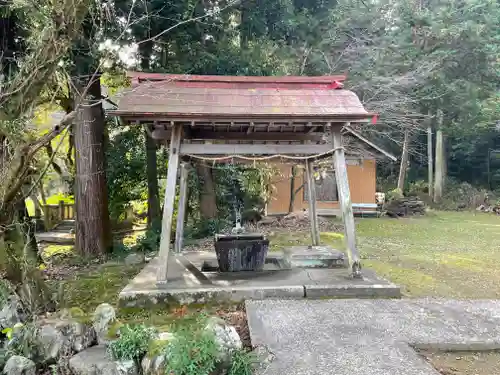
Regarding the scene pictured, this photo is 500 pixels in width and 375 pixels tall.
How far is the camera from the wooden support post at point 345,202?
19.0 ft

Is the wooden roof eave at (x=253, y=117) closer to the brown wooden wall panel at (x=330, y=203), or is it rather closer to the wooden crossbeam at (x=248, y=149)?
the wooden crossbeam at (x=248, y=149)

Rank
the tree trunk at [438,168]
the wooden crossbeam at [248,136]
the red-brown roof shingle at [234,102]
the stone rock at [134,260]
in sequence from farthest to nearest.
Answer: the tree trunk at [438,168] → the stone rock at [134,260] → the wooden crossbeam at [248,136] → the red-brown roof shingle at [234,102]

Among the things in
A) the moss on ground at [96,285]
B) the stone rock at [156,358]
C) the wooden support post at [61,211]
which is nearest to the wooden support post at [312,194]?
the moss on ground at [96,285]

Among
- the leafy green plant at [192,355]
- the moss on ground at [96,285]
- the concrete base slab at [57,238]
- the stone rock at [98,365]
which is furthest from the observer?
the concrete base slab at [57,238]

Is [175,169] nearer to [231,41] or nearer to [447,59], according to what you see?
[231,41]

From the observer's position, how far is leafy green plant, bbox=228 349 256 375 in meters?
3.25

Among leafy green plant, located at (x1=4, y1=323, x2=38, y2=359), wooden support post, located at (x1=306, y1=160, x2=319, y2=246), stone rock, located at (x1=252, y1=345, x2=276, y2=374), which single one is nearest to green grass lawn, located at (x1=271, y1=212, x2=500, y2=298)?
wooden support post, located at (x1=306, y1=160, x2=319, y2=246)

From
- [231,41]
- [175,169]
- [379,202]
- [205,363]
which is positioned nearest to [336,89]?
[175,169]

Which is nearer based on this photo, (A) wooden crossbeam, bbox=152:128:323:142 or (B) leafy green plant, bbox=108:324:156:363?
(B) leafy green plant, bbox=108:324:156:363

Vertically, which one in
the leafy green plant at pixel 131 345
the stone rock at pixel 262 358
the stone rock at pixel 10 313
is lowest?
the stone rock at pixel 262 358

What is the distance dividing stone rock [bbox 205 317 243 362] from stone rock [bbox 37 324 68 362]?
4.99 ft

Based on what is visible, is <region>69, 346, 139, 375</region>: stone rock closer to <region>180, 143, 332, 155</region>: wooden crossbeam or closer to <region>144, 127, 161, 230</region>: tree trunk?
<region>180, 143, 332, 155</region>: wooden crossbeam

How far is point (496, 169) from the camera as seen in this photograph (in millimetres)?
23812

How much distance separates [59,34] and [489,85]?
Result: 835 inches
